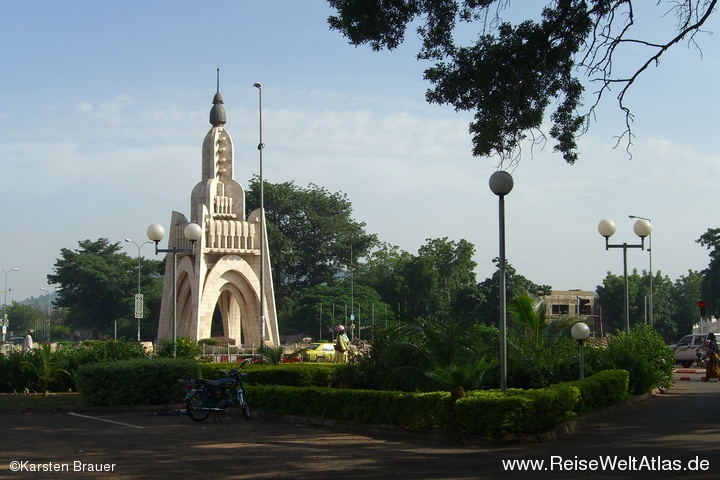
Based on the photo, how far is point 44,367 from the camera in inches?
746

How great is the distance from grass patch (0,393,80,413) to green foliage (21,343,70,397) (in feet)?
1.13

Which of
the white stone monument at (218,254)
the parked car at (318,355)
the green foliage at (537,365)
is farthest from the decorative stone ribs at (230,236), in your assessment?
the green foliage at (537,365)

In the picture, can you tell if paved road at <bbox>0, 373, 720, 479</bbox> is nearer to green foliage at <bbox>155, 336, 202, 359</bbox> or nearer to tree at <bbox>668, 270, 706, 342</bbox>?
green foliage at <bbox>155, 336, 202, 359</bbox>

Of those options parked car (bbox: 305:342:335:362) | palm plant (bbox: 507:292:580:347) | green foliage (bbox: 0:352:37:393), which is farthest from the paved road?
parked car (bbox: 305:342:335:362)

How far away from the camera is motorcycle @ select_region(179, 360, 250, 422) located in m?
13.9

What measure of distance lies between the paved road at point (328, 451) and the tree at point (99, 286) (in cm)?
6216

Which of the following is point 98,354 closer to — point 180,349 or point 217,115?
point 180,349

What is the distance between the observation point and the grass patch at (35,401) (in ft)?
51.6

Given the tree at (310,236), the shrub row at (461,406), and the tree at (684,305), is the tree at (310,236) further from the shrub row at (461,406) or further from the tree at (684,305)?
the shrub row at (461,406)

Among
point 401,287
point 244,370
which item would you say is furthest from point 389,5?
point 401,287

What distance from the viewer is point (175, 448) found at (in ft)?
34.9

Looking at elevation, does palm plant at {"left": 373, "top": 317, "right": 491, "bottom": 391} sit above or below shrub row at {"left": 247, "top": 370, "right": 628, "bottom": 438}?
above

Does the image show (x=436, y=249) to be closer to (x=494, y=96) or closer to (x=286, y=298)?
(x=286, y=298)

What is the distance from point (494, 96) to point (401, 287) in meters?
57.2
